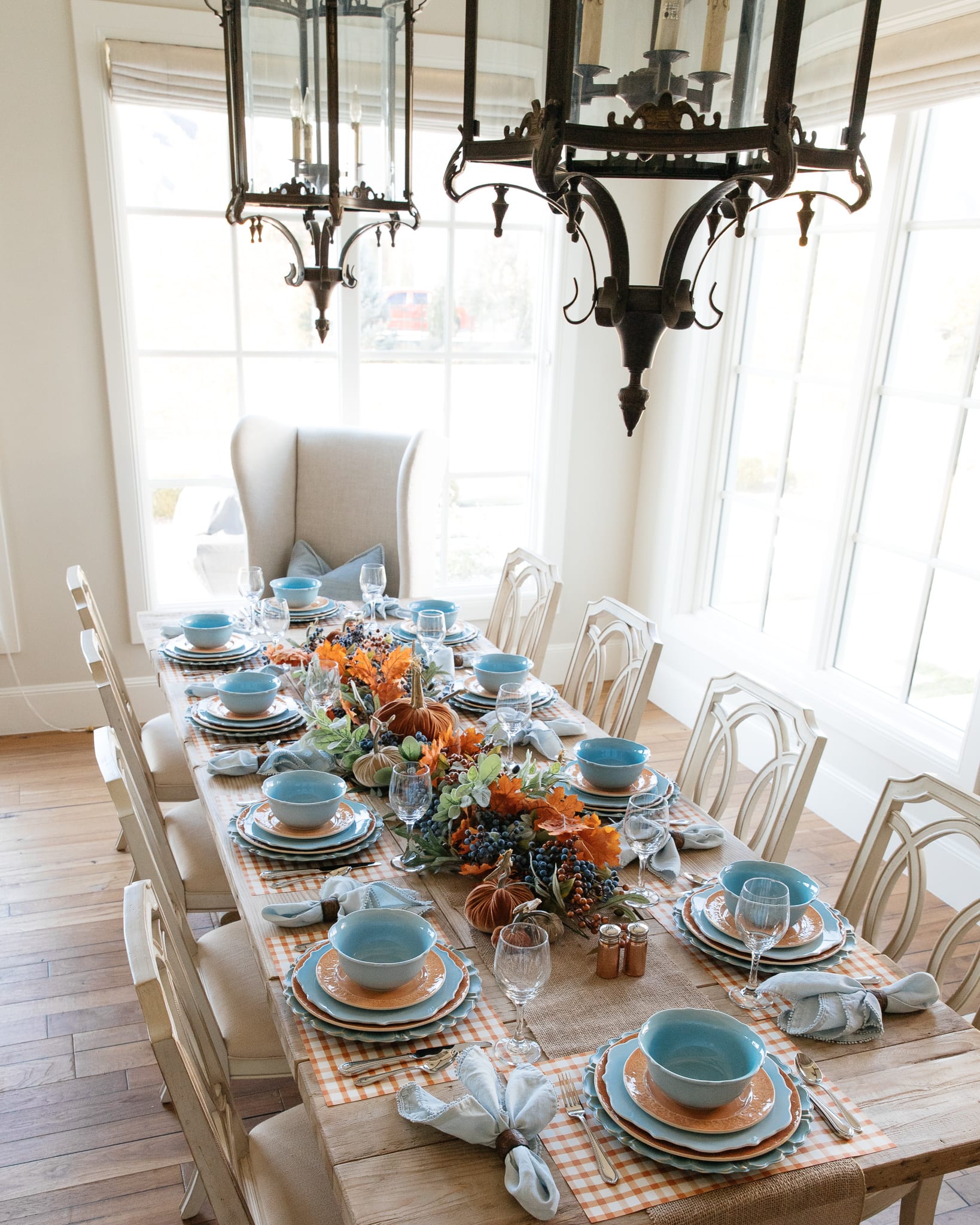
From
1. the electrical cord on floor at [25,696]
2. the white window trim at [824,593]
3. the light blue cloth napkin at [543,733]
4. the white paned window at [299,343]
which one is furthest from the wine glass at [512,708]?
the electrical cord on floor at [25,696]

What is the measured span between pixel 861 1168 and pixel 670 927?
49 cm

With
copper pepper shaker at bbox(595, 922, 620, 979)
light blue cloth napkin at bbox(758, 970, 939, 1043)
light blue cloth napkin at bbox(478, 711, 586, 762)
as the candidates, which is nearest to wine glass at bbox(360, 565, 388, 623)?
light blue cloth napkin at bbox(478, 711, 586, 762)

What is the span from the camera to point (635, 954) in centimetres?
142

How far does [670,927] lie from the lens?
1.55 metres

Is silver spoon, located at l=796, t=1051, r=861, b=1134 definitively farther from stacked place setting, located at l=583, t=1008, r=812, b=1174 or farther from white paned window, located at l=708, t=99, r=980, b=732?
white paned window, located at l=708, t=99, r=980, b=732

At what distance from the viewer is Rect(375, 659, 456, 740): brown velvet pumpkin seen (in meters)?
1.96

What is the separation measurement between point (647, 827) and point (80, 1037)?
1.55 meters

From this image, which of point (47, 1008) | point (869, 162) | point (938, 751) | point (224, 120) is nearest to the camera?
point (47, 1008)

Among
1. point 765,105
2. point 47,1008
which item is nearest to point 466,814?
point 765,105

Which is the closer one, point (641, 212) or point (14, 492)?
point (14, 492)

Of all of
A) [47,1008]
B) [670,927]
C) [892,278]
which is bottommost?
[47,1008]

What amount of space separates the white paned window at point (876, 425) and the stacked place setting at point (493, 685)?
138cm

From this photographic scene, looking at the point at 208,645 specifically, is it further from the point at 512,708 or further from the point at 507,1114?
the point at 507,1114

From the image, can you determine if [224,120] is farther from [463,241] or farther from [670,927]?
[670,927]
